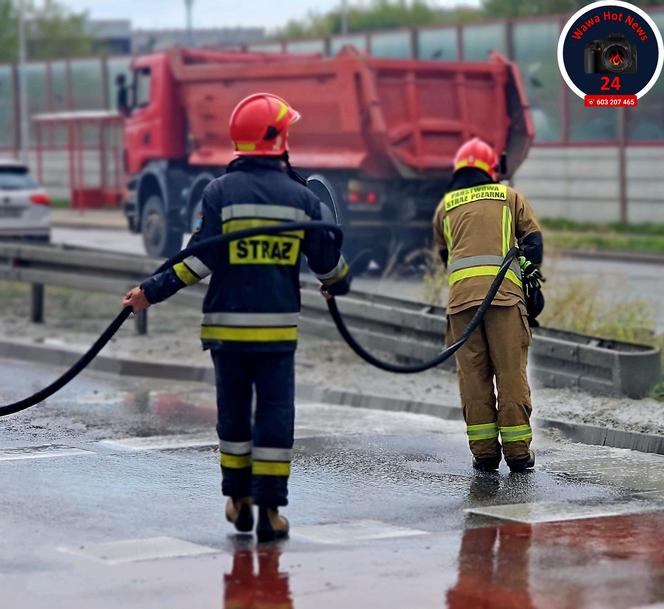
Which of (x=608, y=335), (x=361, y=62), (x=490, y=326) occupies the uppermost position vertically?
(x=361, y=62)

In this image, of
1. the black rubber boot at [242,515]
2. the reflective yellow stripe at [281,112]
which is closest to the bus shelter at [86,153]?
the reflective yellow stripe at [281,112]

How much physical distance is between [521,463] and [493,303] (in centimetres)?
85

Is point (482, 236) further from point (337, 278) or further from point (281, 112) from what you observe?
point (281, 112)

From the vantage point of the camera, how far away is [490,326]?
8578 millimetres

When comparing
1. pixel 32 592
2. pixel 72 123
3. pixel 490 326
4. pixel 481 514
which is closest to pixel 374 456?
pixel 490 326

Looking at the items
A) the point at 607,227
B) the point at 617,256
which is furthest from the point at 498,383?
the point at 607,227

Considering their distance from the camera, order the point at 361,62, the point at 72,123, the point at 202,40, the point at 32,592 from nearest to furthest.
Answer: the point at 32,592 < the point at 361,62 < the point at 72,123 < the point at 202,40

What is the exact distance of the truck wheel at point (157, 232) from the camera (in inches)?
953

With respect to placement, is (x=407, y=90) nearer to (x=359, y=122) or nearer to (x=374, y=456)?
(x=359, y=122)

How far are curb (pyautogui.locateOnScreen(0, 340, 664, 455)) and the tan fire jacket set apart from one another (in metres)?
1.28

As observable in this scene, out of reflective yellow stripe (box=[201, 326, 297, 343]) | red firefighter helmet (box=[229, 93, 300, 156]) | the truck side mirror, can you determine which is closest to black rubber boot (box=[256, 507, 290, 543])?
reflective yellow stripe (box=[201, 326, 297, 343])

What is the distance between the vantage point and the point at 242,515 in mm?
6887

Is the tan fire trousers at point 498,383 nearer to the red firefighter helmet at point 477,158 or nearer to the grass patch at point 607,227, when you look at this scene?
the red firefighter helmet at point 477,158

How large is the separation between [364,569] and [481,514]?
51.1 inches
